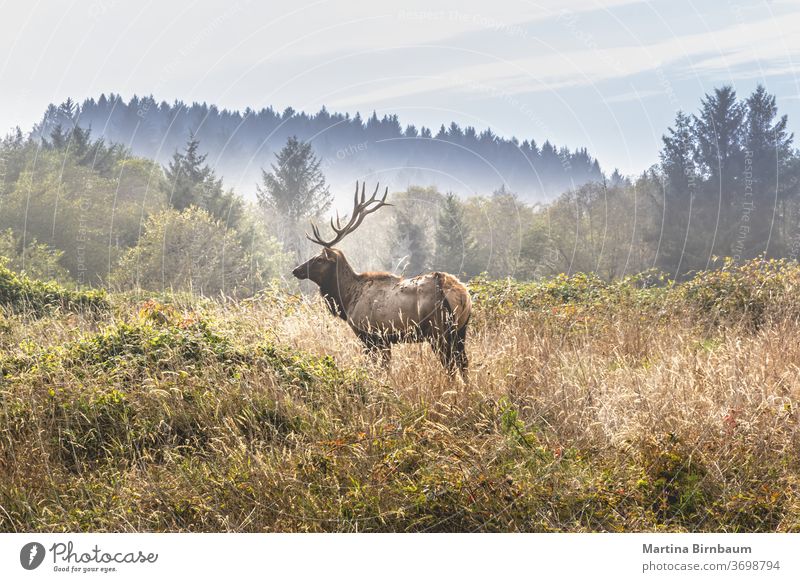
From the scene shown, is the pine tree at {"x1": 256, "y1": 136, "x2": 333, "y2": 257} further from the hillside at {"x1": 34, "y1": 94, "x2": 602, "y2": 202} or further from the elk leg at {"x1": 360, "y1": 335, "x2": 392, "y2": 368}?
the elk leg at {"x1": 360, "y1": 335, "x2": 392, "y2": 368}

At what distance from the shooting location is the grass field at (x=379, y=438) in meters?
6.02

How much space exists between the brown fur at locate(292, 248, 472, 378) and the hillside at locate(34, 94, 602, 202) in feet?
84.0

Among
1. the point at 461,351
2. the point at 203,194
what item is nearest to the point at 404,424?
the point at 461,351

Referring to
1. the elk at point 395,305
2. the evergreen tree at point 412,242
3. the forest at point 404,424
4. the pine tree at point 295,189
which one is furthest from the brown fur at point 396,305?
the pine tree at point 295,189

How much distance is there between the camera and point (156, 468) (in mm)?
6648

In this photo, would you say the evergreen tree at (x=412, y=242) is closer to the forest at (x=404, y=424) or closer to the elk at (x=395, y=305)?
the forest at (x=404, y=424)

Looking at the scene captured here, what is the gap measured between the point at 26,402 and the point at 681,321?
29.5 feet

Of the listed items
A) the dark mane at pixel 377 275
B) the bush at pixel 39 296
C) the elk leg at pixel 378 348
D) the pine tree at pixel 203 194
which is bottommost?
the bush at pixel 39 296

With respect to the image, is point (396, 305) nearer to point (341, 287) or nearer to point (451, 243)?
point (341, 287)

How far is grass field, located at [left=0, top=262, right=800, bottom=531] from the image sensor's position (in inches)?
237

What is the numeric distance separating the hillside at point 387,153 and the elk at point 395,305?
25591 mm

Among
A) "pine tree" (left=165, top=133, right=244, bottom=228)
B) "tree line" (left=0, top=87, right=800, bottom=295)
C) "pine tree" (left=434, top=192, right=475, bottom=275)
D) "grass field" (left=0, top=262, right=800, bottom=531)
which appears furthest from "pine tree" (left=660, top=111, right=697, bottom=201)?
"grass field" (left=0, top=262, right=800, bottom=531)

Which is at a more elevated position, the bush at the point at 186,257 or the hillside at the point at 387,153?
the hillside at the point at 387,153

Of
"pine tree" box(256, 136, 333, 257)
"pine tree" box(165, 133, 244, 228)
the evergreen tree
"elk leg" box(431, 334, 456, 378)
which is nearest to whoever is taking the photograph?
"elk leg" box(431, 334, 456, 378)
